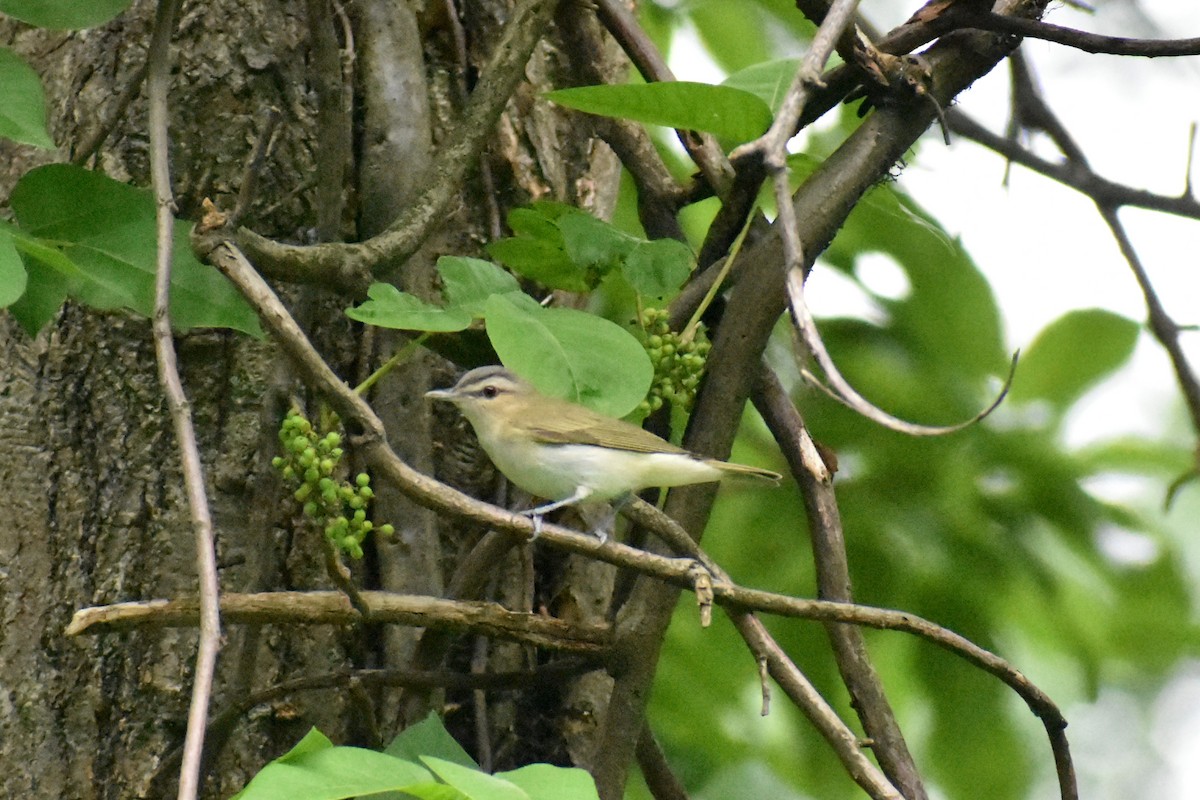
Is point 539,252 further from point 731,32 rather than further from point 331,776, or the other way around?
point 731,32

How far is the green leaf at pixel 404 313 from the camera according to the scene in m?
1.64

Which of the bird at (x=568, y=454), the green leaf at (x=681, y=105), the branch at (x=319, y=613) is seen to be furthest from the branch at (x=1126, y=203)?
the branch at (x=319, y=613)

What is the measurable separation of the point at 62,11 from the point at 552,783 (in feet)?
4.07

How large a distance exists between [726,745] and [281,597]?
1410 mm

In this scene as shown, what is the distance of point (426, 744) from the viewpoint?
1632 millimetres

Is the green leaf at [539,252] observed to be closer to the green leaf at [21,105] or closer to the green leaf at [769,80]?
the green leaf at [769,80]

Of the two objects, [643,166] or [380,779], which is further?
[643,166]

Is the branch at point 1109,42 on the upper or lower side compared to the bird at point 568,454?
upper

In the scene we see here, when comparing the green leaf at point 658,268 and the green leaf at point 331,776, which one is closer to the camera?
the green leaf at point 331,776

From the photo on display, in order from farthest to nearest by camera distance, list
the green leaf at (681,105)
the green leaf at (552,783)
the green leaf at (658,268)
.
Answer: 1. the green leaf at (658,268)
2. the green leaf at (681,105)
3. the green leaf at (552,783)

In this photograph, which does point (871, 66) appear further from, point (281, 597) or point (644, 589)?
point (281, 597)

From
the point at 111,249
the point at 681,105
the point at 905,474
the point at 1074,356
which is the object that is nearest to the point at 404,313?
the point at 111,249

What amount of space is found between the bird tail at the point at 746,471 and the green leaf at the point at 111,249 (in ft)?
2.88

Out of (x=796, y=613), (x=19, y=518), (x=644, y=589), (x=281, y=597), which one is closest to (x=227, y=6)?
(x=19, y=518)
